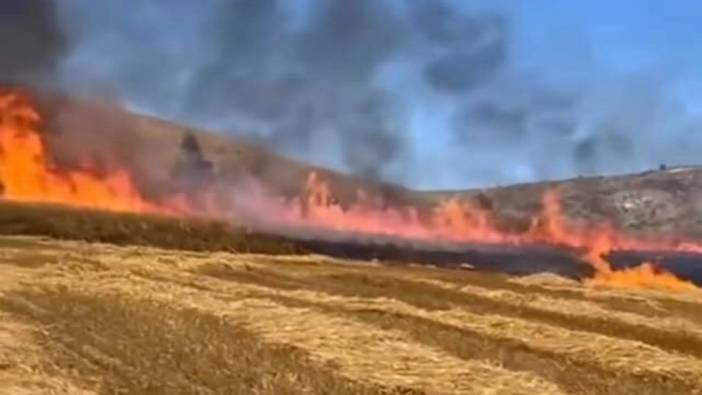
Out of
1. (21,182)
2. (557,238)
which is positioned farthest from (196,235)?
(557,238)

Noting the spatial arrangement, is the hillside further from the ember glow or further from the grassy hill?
the grassy hill

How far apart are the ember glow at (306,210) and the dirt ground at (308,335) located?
63.0 feet

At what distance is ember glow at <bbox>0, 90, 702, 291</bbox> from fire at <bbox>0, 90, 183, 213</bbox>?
2.1 inches

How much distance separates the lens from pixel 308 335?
821 inches

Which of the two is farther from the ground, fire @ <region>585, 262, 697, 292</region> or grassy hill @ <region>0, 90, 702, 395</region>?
fire @ <region>585, 262, 697, 292</region>

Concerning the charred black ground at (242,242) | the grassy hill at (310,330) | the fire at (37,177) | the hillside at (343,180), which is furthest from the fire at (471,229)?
the grassy hill at (310,330)

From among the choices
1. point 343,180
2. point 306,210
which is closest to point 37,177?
point 306,210

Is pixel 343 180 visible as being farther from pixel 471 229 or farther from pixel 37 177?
pixel 37 177

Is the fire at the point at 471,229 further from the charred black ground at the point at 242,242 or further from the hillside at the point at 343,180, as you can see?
the charred black ground at the point at 242,242

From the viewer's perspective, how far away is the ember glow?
56.8m

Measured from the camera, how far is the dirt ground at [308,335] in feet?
56.3

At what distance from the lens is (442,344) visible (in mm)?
21344

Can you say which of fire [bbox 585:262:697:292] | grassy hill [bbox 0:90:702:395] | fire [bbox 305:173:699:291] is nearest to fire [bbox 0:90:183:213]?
fire [bbox 305:173:699:291]

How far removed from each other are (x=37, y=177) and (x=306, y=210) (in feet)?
63.8
